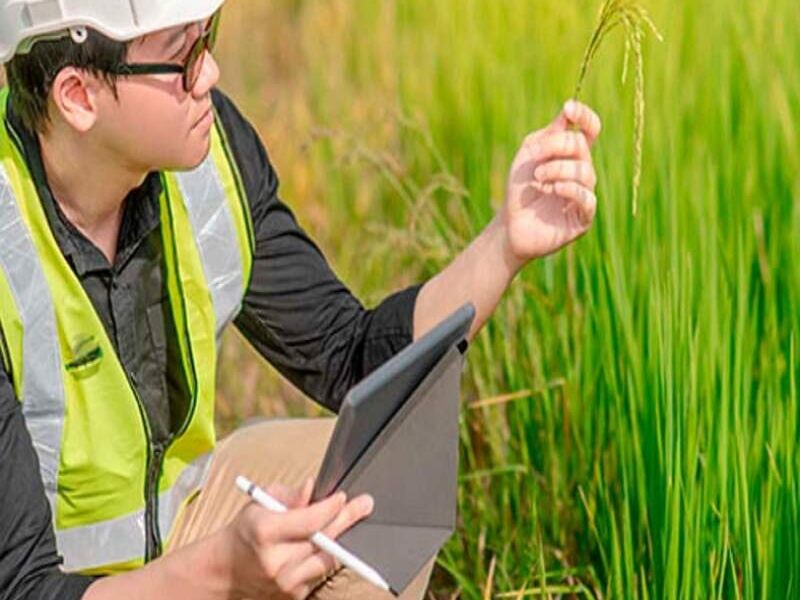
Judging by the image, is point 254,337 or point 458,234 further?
point 458,234

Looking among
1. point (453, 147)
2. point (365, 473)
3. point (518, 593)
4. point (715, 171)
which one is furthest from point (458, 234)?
point (365, 473)

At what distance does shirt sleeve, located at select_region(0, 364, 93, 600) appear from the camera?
2.04m

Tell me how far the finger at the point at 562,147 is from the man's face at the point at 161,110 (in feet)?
1.09

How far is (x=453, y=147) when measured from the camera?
11.3 ft

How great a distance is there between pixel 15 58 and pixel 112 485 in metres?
0.44

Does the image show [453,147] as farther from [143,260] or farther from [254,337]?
[143,260]

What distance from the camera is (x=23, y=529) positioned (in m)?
2.05

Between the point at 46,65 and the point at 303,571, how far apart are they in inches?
24.9

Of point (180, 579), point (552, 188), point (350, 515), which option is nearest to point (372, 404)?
point (350, 515)

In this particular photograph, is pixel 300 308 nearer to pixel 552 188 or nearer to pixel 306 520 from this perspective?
pixel 552 188

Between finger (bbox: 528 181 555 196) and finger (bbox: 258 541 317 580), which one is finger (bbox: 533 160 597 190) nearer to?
finger (bbox: 528 181 555 196)

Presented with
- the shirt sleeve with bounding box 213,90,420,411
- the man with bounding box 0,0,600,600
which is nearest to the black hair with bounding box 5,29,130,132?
the man with bounding box 0,0,600,600

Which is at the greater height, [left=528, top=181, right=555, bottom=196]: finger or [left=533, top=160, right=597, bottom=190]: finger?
[left=533, top=160, right=597, bottom=190]: finger

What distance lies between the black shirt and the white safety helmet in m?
0.13
